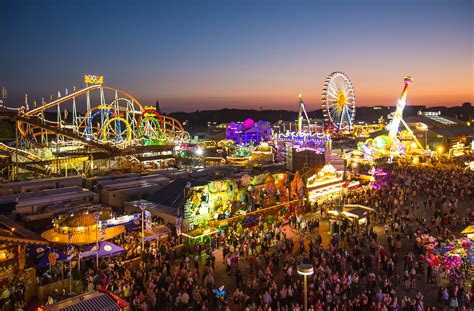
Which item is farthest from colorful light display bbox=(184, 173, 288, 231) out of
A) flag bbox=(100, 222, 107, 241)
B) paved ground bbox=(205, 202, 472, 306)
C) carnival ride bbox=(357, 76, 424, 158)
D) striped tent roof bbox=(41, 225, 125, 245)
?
carnival ride bbox=(357, 76, 424, 158)

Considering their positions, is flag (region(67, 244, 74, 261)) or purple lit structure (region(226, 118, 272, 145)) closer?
flag (region(67, 244, 74, 261))

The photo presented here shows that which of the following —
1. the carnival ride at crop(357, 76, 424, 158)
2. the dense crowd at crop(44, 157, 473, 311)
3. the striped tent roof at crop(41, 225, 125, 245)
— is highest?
the carnival ride at crop(357, 76, 424, 158)

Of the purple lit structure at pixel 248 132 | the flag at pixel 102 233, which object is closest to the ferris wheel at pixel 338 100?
the purple lit structure at pixel 248 132

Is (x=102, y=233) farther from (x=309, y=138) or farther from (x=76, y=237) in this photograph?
(x=309, y=138)

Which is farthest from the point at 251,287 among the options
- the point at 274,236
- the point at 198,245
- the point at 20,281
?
the point at 20,281

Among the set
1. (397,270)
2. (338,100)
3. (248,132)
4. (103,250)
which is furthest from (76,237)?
(248,132)

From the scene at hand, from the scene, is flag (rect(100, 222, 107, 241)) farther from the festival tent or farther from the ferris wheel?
the ferris wheel
